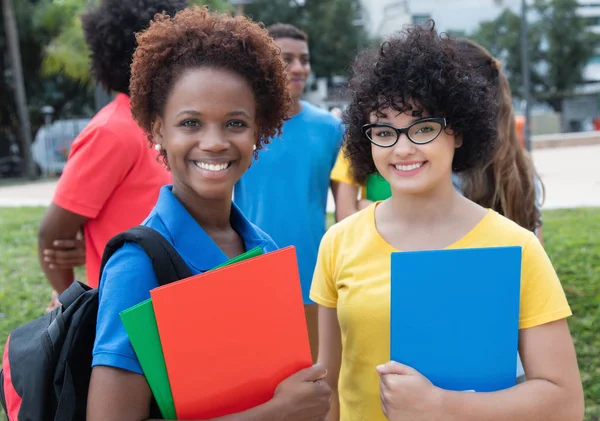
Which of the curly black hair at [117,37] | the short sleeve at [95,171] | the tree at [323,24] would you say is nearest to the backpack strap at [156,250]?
the short sleeve at [95,171]

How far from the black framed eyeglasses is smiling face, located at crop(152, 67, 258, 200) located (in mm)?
328

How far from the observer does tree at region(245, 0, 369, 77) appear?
→ 102 ft

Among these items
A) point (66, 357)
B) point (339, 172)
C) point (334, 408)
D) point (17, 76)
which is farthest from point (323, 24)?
point (66, 357)

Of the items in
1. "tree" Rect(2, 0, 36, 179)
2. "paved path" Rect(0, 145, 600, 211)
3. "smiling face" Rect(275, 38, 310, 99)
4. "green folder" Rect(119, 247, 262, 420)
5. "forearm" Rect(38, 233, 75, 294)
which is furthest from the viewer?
"tree" Rect(2, 0, 36, 179)

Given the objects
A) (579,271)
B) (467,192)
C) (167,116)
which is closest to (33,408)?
(167,116)

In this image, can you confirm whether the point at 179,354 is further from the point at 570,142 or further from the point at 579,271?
the point at 570,142

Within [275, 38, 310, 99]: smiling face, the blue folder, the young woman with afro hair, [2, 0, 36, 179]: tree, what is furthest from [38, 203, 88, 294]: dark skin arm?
[2, 0, 36, 179]: tree

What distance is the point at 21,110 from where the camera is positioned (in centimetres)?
1945

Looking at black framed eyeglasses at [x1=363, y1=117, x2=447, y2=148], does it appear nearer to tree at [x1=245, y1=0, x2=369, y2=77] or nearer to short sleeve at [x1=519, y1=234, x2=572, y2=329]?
short sleeve at [x1=519, y1=234, x2=572, y2=329]

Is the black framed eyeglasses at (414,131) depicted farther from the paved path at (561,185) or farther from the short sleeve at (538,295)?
the paved path at (561,185)

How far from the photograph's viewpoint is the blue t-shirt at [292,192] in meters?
3.17

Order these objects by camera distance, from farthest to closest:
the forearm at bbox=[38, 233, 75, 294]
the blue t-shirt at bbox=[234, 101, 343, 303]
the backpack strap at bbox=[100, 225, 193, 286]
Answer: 1. the blue t-shirt at bbox=[234, 101, 343, 303]
2. the forearm at bbox=[38, 233, 75, 294]
3. the backpack strap at bbox=[100, 225, 193, 286]

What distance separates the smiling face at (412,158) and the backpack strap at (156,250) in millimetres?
595

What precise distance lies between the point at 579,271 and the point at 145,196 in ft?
15.6
